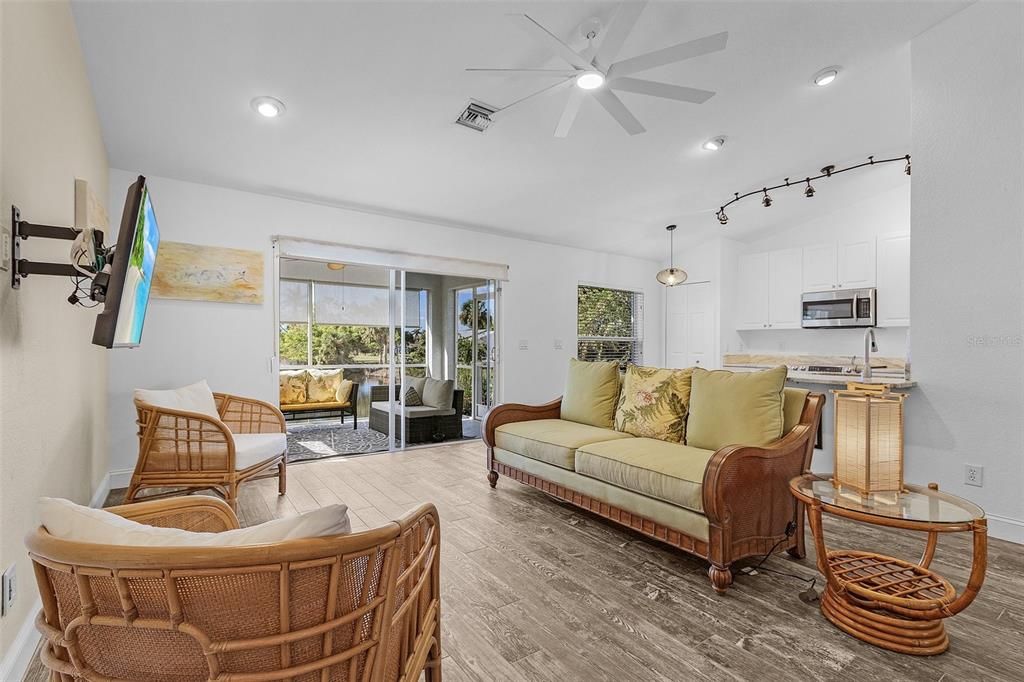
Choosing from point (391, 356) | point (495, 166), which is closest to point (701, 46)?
point (495, 166)

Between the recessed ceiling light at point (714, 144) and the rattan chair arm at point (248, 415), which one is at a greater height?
the recessed ceiling light at point (714, 144)

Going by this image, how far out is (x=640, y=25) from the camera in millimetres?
2740

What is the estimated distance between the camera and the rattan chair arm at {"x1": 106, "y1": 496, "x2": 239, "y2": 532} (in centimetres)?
120

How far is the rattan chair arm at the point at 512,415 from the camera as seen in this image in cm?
367

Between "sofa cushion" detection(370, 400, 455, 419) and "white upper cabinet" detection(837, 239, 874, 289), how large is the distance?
491 centimetres

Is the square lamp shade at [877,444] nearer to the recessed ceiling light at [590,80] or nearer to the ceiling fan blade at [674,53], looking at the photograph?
the ceiling fan blade at [674,53]

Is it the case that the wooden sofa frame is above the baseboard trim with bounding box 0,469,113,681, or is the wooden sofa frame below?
above

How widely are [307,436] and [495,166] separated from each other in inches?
127

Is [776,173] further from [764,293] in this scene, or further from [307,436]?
[307,436]

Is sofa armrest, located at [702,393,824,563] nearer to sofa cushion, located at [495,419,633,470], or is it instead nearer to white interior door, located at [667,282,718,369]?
sofa cushion, located at [495,419,633,470]

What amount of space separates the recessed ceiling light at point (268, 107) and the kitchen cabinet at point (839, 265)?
6.04 metres

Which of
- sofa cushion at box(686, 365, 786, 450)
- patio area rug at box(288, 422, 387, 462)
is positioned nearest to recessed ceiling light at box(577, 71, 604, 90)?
sofa cushion at box(686, 365, 786, 450)

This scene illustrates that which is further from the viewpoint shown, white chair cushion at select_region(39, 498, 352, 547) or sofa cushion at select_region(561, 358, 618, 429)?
sofa cushion at select_region(561, 358, 618, 429)

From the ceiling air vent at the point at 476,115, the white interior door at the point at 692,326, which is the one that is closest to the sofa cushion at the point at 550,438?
the ceiling air vent at the point at 476,115
